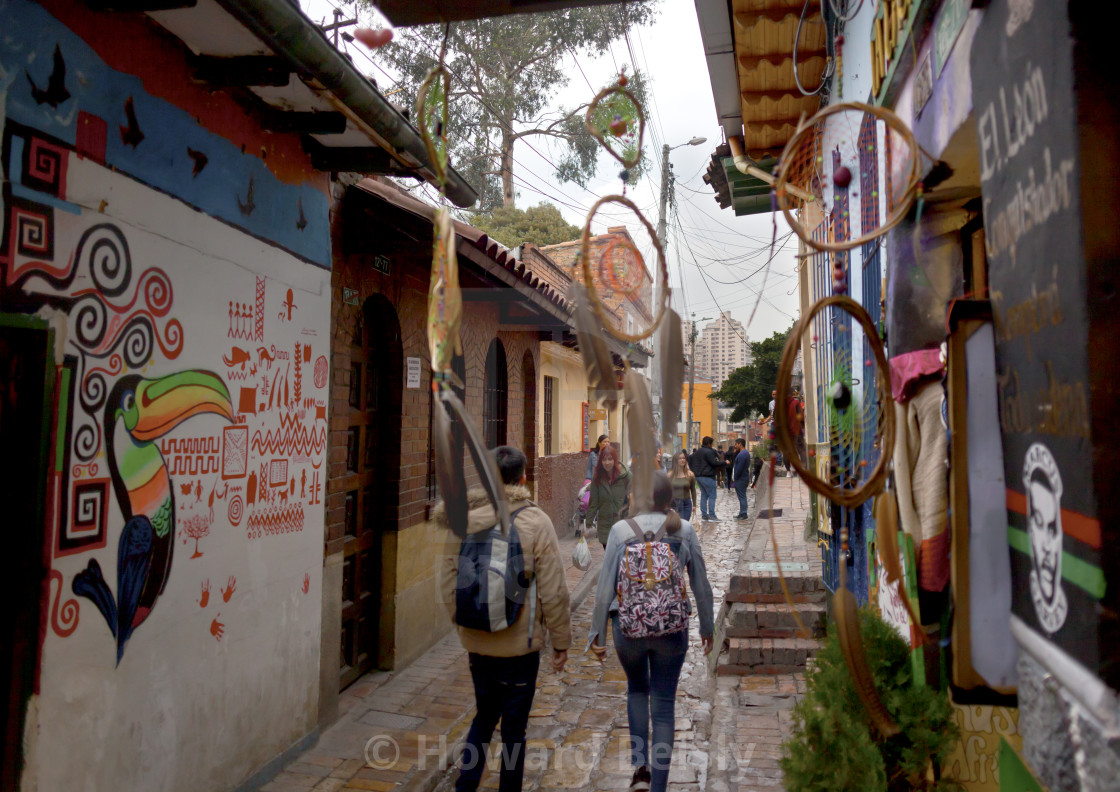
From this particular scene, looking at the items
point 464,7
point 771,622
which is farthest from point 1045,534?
point 771,622

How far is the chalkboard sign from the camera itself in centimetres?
128

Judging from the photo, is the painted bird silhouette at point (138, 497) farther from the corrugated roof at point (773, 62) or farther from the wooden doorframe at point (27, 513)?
the corrugated roof at point (773, 62)

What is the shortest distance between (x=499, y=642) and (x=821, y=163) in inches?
128

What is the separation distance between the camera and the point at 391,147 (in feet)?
13.4

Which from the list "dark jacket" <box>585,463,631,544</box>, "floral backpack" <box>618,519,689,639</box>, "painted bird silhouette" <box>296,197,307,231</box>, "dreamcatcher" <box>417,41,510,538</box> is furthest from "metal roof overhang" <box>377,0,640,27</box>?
"dark jacket" <box>585,463,631,544</box>

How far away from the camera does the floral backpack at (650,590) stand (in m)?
3.56

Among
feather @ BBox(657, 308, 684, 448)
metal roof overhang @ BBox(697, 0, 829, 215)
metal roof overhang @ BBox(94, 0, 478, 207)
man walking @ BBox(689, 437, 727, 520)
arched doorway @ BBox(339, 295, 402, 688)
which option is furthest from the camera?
man walking @ BBox(689, 437, 727, 520)

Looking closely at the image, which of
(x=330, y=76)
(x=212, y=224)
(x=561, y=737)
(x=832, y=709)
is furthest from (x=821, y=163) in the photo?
(x=561, y=737)

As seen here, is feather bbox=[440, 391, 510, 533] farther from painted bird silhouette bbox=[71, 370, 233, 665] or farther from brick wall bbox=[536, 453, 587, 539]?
brick wall bbox=[536, 453, 587, 539]

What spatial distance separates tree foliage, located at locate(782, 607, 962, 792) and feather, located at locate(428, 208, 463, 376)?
1687 mm

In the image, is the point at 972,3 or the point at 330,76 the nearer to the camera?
the point at 972,3

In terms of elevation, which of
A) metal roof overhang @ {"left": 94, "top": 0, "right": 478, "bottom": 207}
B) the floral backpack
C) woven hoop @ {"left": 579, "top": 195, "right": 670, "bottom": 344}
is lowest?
the floral backpack

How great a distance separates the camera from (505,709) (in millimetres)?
3418

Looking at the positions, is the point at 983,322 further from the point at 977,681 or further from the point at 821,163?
the point at 821,163
